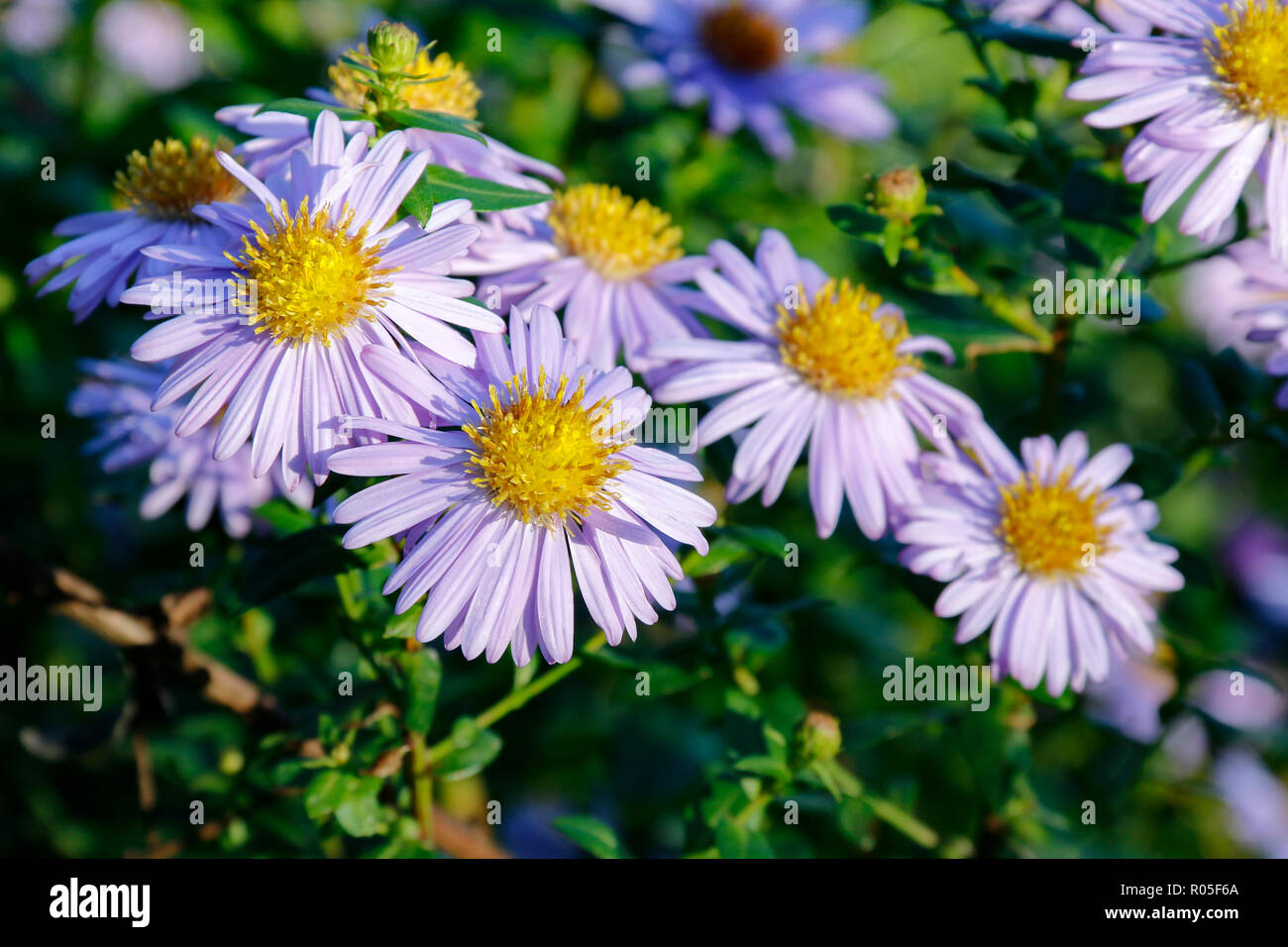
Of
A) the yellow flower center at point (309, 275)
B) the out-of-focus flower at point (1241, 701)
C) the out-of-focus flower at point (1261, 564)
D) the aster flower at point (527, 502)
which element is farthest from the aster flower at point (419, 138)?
the out-of-focus flower at point (1261, 564)

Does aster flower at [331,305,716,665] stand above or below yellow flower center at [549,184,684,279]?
below

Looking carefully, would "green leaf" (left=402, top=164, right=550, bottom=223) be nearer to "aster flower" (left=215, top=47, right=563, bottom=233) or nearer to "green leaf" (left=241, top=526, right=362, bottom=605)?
"aster flower" (left=215, top=47, right=563, bottom=233)

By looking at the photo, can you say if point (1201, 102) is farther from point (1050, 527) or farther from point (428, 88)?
point (428, 88)

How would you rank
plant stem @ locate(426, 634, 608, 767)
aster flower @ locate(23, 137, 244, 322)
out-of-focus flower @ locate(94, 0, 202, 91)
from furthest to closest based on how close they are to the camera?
out-of-focus flower @ locate(94, 0, 202, 91) < plant stem @ locate(426, 634, 608, 767) < aster flower @ locate(23, 137, 244, 322)

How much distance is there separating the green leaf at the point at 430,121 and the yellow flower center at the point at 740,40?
2.20 meters

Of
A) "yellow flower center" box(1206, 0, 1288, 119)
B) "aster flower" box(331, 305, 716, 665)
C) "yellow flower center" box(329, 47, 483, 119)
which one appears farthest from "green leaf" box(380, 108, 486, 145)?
"yellow flower center" box(1206, 0, 1288, 119)

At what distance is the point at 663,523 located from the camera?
179cm

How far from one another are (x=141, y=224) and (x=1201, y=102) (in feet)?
6.46

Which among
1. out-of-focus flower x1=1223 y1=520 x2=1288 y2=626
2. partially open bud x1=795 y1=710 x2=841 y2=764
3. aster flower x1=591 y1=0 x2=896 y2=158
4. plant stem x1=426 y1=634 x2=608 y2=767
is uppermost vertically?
aster flower x1=591 y1=0 x2=896 y2=158

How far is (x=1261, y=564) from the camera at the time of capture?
15.2 feet

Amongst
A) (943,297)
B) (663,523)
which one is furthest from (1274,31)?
(663,523)

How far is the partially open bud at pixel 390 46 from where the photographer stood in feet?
5.70

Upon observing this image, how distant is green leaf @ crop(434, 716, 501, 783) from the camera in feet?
6.61
